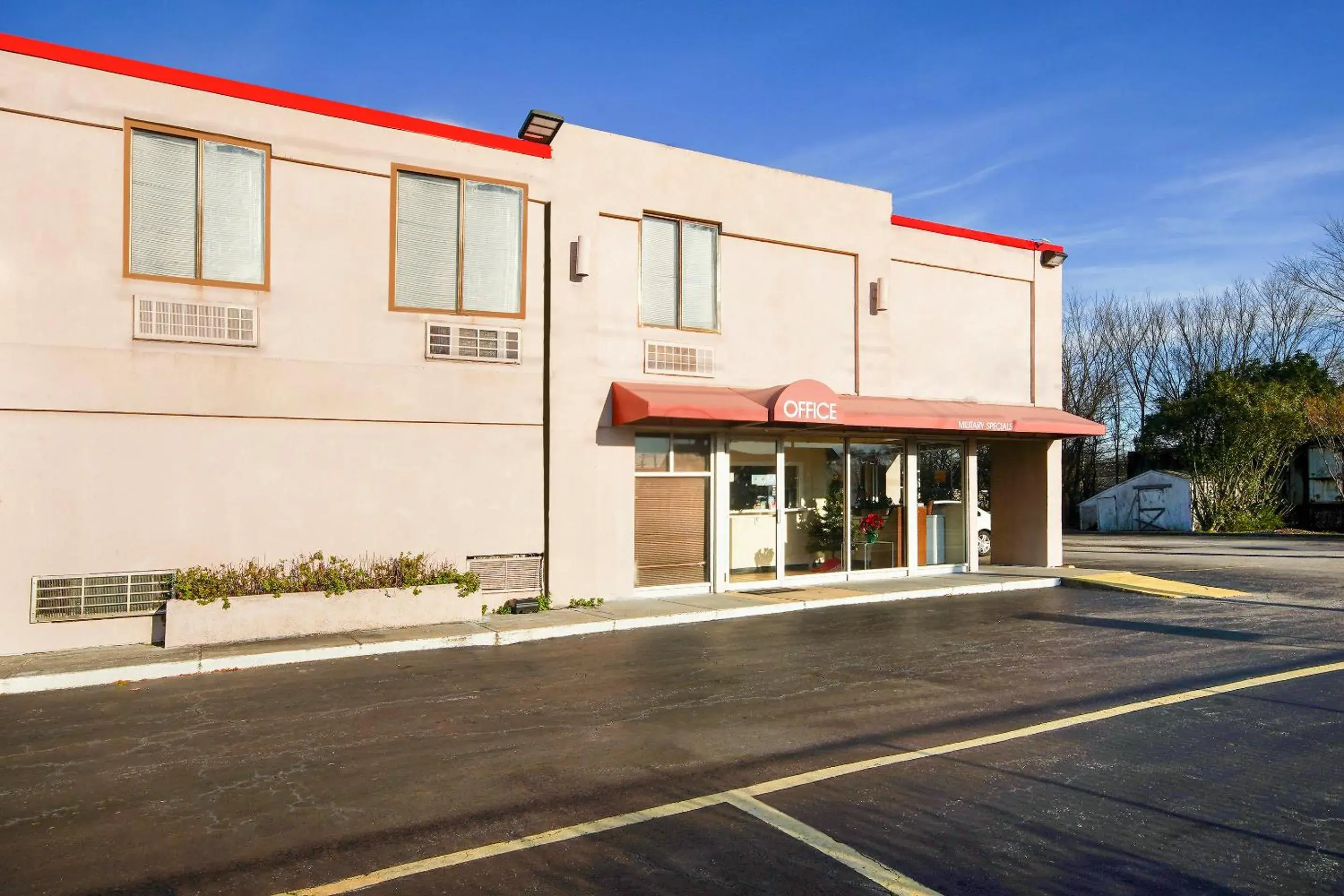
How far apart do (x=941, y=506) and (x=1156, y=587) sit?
3.86 meters

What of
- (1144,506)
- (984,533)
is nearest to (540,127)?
(984,533)

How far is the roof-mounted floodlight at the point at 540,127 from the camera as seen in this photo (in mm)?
13234

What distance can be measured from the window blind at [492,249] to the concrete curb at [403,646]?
4.51 m

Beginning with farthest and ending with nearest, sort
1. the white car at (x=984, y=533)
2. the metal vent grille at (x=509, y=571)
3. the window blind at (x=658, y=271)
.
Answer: the white car at (x=984, y=533)
the window blind at (x=658, y=271)
the metal vent grille at (x=509, y=571)

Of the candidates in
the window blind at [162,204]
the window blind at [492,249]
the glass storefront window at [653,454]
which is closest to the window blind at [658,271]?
the glass storefront window at [653,454]

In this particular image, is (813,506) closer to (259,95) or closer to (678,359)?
(678,359)

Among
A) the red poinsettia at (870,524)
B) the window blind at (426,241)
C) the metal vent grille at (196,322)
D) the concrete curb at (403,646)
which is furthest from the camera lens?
the red poinsettia at (870,524)

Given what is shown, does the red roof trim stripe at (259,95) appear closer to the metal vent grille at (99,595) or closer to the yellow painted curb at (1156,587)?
the metal vent grille at (99,595)

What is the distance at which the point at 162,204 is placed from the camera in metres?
11.1

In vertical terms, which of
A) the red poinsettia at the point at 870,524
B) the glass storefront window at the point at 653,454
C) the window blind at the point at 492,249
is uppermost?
the window blind at the point at 492,249

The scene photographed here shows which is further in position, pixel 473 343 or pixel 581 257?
pixel 581 257

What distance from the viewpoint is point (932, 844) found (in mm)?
4855

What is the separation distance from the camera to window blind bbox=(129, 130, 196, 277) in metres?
11.0

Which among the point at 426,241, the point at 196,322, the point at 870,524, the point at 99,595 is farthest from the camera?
the point at 870,524
